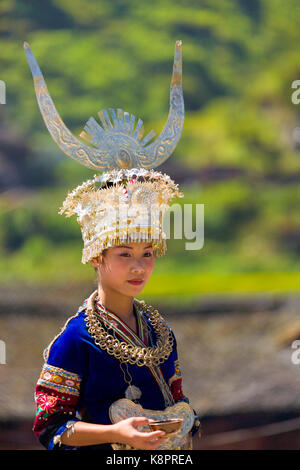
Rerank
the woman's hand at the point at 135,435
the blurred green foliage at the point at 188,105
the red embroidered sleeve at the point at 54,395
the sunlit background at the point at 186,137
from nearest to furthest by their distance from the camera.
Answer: the woman's hand at the point at 135,435 → the red embroidered sleeve at the point at 54,395 → the sunlit background at the point at 186,137 → the blurred green foliage at the point at 188,105

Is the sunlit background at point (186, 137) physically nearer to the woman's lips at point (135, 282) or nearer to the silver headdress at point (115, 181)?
the silver headdress at point (115, 181)

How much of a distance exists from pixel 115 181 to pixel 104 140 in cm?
21

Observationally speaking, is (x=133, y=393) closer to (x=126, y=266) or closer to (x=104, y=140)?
(x=126, y=266)

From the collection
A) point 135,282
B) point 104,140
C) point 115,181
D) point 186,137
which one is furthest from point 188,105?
point 135,282

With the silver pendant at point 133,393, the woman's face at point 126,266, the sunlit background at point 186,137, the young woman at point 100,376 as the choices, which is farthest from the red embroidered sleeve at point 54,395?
the sunlit background at point 186,137

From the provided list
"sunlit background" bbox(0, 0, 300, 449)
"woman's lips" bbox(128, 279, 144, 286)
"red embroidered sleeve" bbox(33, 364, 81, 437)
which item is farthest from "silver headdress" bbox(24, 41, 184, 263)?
"sunlit background" bbox(0, 0, 300, 449)

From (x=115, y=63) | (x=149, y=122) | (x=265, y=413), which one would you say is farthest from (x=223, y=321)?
(x=115, y=63)

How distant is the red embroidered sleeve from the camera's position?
2180 millimetres

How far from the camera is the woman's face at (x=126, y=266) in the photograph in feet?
7.54

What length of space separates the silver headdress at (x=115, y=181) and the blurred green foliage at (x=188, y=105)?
18.7 ft

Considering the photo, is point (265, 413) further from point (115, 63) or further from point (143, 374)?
point (115, 63)

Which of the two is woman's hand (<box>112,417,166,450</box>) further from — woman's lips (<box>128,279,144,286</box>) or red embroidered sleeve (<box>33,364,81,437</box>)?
woman's lips (<box>128,279,144,286</box>)

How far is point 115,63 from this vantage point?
9.30 metres

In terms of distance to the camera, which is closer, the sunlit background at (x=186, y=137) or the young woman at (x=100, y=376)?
the young woman at (x=100, y=376)
